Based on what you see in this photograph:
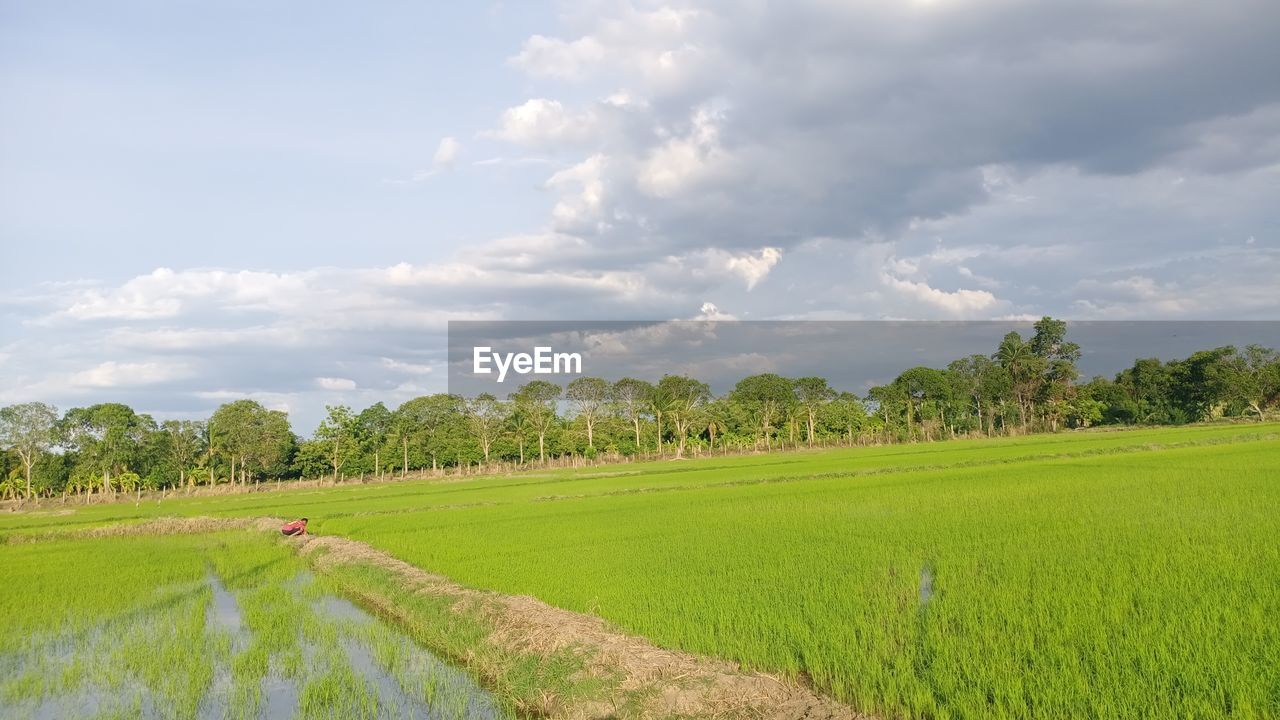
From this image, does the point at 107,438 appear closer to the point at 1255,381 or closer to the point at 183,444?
the point at 183,444

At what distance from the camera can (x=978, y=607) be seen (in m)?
7.66

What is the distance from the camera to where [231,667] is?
25.8 ft

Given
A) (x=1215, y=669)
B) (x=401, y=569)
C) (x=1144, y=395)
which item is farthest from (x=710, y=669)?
(x=1144, y=395)

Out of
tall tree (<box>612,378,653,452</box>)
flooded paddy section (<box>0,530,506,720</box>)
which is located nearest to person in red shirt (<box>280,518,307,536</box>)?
flooded paddy section (<box>0,530,506,720</box>)

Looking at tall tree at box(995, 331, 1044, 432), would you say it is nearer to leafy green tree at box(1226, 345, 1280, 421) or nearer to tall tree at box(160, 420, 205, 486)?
leafy green tree at box(1226, 345, 1280, 421)

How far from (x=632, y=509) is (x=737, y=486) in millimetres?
7961

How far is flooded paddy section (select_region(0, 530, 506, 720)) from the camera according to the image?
671 cm

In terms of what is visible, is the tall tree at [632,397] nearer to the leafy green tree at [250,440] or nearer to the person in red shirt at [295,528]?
the leafy green tree at [250,440]

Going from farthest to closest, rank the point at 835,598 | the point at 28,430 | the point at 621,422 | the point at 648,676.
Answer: the point at 621,422 → the point at 28,430 → the point at 835,598 → the point at 648,676

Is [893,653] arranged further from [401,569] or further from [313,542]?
[313,542]

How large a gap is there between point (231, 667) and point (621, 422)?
67563 millimetres

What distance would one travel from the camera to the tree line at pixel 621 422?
182 feet

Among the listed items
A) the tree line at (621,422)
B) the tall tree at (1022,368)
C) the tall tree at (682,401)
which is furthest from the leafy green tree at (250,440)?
the tall tree at (1022,368)

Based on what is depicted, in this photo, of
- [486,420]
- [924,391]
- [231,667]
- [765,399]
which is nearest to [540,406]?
[486,420]
